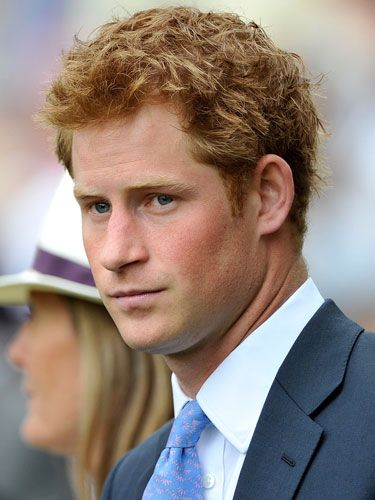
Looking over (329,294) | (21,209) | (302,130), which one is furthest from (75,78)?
(21,209)

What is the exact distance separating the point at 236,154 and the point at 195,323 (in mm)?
359

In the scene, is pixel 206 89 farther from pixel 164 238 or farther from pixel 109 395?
pixel 109 395

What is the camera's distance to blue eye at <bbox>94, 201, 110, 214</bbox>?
257 cm

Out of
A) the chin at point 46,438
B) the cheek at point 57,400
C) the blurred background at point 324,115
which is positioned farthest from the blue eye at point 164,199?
the blurred background at point 324,115

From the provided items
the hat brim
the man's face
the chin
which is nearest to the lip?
the man's face

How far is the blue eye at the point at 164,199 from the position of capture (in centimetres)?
248

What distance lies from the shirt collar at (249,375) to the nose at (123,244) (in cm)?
31

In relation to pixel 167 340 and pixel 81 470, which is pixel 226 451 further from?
pixel 81 470

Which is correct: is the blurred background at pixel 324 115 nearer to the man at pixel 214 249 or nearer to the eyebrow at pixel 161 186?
the man at pixel 214 249

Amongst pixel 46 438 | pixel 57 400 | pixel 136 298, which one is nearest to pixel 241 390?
pixel 136 298

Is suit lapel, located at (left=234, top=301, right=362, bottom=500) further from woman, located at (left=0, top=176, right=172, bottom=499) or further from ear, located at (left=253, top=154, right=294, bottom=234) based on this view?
woman, located at (left=0, top=176, right=172, bottom=499)

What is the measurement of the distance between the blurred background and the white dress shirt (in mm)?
2396

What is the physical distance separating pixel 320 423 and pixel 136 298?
0.45m

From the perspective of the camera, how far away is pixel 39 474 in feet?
17.6
